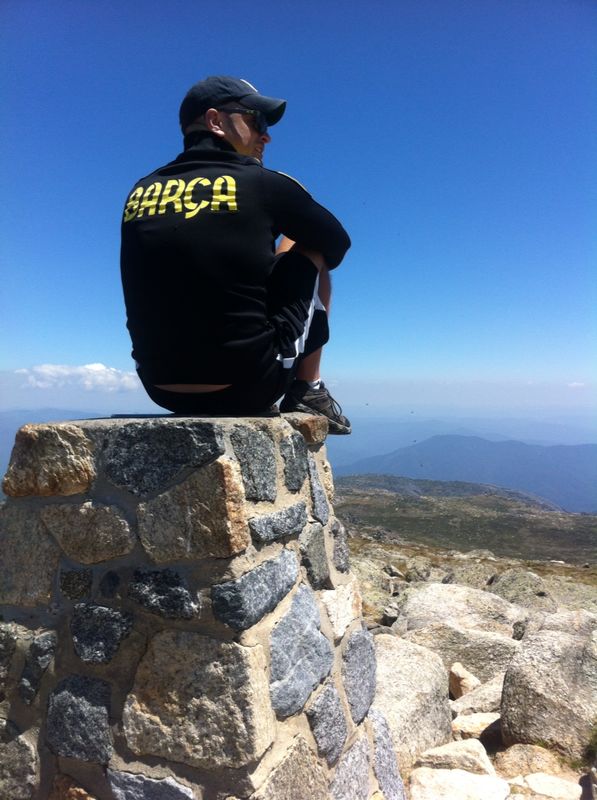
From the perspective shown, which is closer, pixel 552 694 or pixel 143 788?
pixel 143 788

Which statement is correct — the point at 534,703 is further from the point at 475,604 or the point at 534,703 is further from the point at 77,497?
the point at 475,604

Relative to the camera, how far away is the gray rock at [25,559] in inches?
116

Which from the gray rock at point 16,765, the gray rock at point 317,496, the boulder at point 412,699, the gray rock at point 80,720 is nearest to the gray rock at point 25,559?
the gray rock at point 80,720

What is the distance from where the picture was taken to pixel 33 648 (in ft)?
9.58

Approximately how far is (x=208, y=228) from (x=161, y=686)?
90.4 inches

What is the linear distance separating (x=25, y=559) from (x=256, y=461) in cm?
133

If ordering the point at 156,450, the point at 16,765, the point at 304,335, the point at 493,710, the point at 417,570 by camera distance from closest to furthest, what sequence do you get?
the point at 156,450 < the point at 16,765 < the point at 304,335 < the point at 493,710 < the point at 417,570

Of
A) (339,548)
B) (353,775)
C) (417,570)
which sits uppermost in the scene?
(339,548)

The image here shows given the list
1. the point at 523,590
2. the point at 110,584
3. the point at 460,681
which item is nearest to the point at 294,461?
the point at 110,584

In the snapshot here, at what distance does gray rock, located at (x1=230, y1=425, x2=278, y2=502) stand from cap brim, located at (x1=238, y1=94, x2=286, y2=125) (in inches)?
78.3

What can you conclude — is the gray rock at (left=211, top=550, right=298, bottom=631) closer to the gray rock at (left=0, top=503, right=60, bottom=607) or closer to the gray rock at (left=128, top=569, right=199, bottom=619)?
the gray rock at (left=128, top=569, right=199, bottom=619)

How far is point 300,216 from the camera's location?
3301 millimetres

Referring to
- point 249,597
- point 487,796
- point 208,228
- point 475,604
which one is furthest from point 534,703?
point 475,604

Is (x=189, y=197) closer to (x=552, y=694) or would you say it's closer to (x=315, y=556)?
(x=315, y=556)
